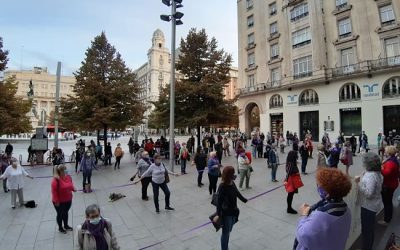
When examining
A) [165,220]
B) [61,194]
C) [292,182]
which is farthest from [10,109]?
[292,182]

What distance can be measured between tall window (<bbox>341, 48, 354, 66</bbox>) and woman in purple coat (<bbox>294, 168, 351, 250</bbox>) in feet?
99.9

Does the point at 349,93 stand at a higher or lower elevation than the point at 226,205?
higher

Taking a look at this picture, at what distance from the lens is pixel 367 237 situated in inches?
174

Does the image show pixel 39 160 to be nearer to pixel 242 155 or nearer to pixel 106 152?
pixel 106 152

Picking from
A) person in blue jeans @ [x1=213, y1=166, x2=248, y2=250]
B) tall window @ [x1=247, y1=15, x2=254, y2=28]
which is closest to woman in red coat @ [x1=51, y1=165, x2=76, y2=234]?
person in blue jeans @ [x1=213, y1=166, x2=248, y2=250]

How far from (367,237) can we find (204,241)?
10.1ft

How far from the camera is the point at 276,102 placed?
1403 inches

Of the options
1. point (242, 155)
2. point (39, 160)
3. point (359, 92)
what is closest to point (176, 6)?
point (242, 155)

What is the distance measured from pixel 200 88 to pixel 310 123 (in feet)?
56.2

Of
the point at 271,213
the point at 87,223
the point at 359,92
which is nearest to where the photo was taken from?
the point at 87,223

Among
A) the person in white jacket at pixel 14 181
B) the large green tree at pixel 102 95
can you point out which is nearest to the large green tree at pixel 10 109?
the large green tree at pixel 102 95

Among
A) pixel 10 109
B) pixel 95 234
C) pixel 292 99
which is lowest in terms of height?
pixel 95 234

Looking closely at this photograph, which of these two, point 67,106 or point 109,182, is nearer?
point 109,182

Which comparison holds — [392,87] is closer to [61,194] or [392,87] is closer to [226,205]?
[226,205]
